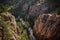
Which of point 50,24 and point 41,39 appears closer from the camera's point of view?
point 50,24

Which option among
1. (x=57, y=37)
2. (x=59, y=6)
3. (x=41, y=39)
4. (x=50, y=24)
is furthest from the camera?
(x=59, y=6)

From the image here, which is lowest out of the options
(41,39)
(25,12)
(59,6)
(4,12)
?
(25,12)

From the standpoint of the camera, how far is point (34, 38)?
5603 cm

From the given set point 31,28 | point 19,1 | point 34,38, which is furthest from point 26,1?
point 34,38

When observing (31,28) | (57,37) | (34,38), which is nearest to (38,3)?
(31,28)

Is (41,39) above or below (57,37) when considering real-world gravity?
below

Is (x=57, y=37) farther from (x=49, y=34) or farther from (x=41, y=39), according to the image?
(x=41, y=39)

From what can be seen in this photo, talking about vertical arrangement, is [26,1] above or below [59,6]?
below

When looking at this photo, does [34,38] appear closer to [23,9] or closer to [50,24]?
[50,24]

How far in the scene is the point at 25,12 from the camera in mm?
79750

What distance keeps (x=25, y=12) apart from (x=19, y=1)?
592cm

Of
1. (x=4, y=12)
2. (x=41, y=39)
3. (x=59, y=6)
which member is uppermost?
(x=4, y=12)

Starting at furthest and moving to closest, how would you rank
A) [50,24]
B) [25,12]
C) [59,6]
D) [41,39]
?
[25,12]
[59,6]
[41,39]
[50,24]

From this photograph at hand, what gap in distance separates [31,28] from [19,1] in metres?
19.4
